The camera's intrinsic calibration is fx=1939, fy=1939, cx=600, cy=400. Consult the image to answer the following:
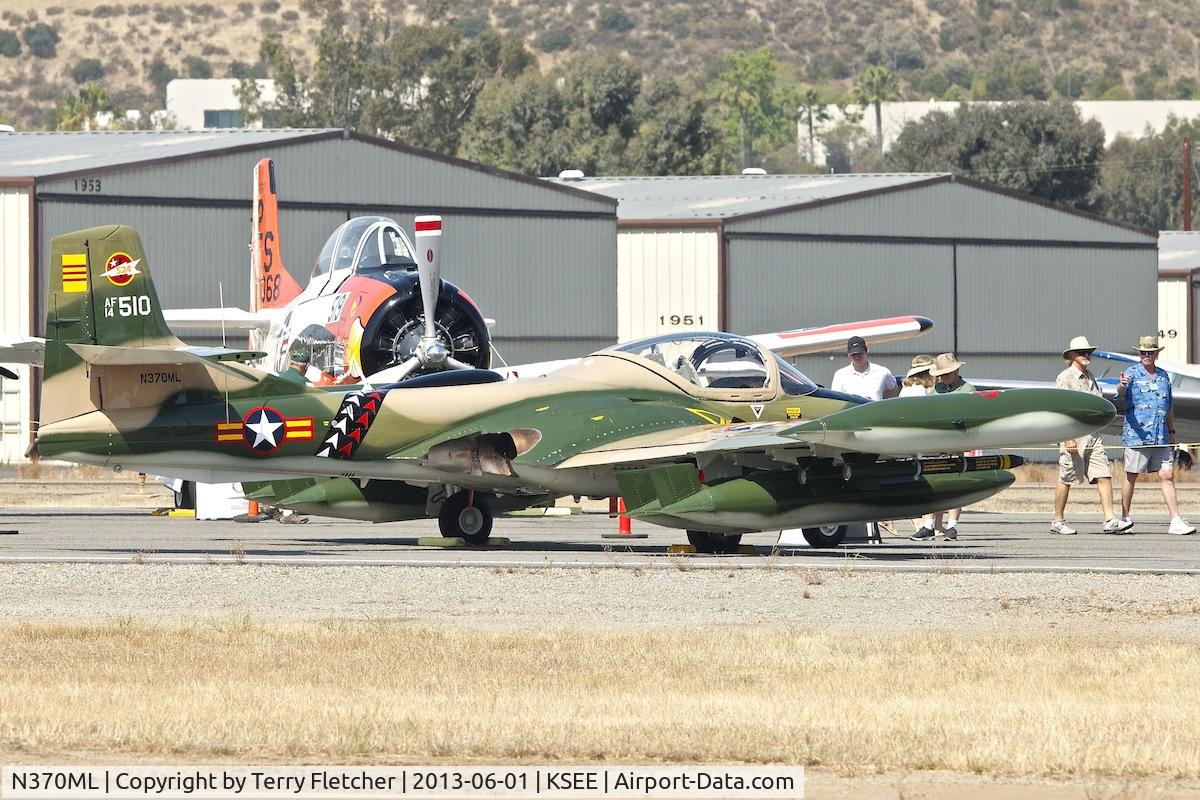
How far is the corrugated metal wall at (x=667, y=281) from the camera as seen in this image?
167ft

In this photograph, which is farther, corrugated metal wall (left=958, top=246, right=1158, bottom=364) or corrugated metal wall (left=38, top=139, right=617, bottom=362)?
corrugated metal wall (left=958, top=246, right=1158, bottom=364)

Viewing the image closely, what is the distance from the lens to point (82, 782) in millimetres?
7309

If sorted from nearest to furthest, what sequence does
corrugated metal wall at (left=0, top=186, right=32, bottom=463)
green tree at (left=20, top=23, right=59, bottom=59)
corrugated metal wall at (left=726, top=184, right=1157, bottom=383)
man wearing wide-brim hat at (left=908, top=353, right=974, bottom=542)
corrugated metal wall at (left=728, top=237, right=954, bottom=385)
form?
man wearing wide-brim hat at (left=908, top=353, right=974, bottom=542)
corrugated metal wall at (left=0, top=186, right=32, bottom=463)
corrugated metal wall at (left=728, top=237, right=954, bottom=385)
corrugated metal wall at (left=726, top=184, right=1157, bottom=383)
green tree at (left=20, top=23, right=59, bottom=59)

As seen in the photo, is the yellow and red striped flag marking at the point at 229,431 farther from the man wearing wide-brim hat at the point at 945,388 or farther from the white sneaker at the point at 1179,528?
the white sneaker at the point at 1179,528

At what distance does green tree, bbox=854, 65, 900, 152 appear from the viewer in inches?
6486

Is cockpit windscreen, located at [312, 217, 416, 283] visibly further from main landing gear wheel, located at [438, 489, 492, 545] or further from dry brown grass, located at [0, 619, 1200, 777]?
dry brown grass, located at [0, 619, 1200, 777]

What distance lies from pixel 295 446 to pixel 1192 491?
1919 centimetres

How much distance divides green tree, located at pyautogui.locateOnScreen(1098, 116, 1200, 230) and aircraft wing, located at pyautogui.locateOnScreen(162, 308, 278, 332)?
273 ft

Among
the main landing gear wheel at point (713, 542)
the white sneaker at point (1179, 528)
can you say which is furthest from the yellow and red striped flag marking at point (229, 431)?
the white sneaker at point (1179, 528)

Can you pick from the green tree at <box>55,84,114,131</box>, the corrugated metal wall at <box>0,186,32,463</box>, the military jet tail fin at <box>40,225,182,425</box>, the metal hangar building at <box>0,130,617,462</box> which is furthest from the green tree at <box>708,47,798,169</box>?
the military jet tail fin at <box>40,225,182,425</box>

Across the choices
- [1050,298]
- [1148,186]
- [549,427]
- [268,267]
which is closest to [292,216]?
[268,267]

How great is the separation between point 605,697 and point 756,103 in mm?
150597

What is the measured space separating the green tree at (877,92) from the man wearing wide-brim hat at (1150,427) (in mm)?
145532

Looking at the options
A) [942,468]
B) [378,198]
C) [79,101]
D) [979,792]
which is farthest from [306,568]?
[79,101]
